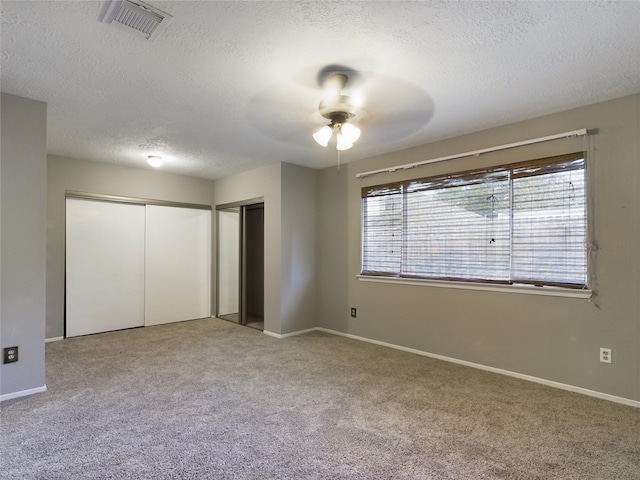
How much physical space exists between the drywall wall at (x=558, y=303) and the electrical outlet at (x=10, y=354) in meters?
3.48

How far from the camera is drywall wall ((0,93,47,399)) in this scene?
2633 millimetres

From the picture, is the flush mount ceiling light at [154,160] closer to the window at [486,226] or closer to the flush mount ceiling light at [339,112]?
the window at [486,226]

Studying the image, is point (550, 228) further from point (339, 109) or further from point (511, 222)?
point (339, 109)

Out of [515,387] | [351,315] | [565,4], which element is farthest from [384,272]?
[565,4]

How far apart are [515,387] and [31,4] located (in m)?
4.14

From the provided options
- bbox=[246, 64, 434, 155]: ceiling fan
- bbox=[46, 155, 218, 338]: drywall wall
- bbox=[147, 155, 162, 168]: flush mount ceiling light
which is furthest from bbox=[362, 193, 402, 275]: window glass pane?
bbox=[46, 155, 218, 338]: drywall wall

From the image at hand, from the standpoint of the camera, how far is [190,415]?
2.46 m

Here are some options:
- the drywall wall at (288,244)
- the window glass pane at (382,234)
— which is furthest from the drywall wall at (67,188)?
the window glass pane at (382,234)

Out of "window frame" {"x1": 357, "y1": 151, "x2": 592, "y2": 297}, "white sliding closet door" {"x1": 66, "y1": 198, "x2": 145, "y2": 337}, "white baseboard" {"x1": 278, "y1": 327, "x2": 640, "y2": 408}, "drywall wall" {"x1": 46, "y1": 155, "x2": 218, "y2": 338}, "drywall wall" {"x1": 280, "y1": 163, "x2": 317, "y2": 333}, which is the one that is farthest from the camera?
"drywall wall" {"x1": 280, "y1": 163, "x2": 317, "y2": 333}

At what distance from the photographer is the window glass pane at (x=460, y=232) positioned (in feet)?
11.1

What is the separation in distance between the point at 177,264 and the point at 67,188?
1807 millimetres

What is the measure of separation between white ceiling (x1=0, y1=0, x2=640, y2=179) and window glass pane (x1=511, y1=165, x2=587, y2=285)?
65 centimetres

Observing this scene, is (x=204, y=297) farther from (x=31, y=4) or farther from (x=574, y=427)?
(x=574, y=427)

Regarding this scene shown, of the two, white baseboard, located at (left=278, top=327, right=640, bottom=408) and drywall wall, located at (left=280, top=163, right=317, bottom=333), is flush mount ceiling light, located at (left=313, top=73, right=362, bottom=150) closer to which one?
drywall wall, located at (left=280, top=163, right=317, bottom=333)
